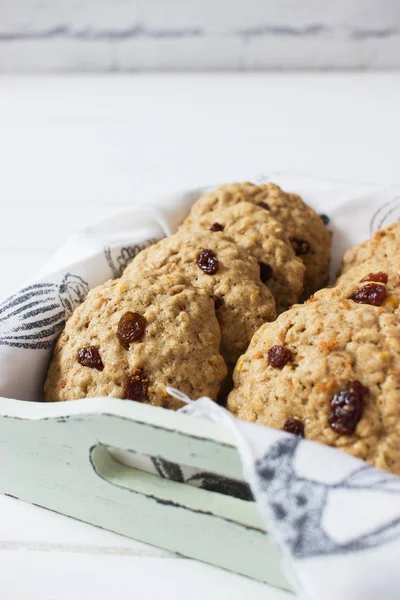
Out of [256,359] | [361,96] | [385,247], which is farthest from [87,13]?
[256,359]

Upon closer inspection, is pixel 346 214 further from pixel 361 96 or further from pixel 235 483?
pixel 361 96

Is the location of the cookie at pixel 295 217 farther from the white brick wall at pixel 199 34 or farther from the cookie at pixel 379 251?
the white brick wall at pixel 199 34

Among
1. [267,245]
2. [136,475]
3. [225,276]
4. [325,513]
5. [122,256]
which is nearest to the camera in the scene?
[325,513]

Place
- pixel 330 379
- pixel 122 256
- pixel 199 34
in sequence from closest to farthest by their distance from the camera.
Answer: pixel 330 379 < pixel 122 256 < pixel 199 34

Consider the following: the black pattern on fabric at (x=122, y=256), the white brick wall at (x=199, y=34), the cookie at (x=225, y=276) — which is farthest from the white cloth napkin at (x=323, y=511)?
the white brick wall at (x=199, y=34)

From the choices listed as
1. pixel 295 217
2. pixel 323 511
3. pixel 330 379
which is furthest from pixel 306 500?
pixel 295 217

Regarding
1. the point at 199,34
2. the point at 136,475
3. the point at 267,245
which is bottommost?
the point at 136,475

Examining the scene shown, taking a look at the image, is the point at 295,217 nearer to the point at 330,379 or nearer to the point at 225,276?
the point at 225,276

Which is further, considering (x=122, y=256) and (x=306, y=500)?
(x=122, y=256)
